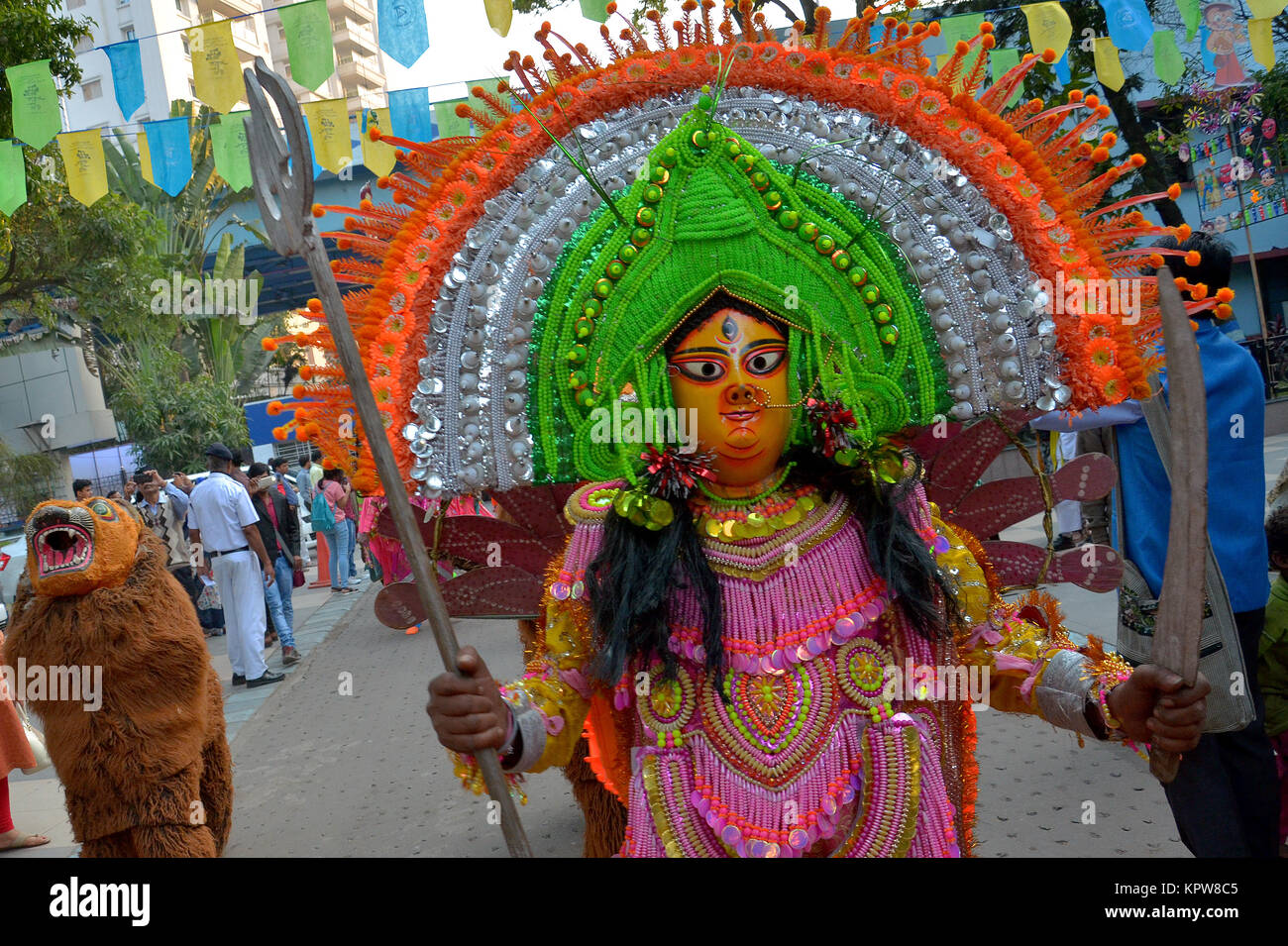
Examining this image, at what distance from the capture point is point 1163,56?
722cm

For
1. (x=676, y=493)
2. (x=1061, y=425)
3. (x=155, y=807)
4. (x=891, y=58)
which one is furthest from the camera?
(x=155, y=807)

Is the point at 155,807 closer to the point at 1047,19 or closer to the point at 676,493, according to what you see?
the point at 676,493

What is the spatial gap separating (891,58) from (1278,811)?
7.86 ft

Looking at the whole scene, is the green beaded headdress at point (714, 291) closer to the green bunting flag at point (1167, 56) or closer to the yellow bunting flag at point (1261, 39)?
the yellow bunting flag at point (1261, 39)

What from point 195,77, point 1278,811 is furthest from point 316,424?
point 195,77

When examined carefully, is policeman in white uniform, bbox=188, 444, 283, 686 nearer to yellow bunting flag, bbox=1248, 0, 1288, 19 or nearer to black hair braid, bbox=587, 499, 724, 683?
black hair braid, bbox=587, 499, 724, 683

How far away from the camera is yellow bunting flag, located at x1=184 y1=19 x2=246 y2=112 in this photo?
20.7 ft

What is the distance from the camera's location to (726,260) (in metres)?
2.00

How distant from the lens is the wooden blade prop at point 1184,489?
4.64ft

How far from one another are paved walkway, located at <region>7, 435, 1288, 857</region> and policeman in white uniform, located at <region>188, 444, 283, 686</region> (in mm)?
653

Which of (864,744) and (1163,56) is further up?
(1163,56)

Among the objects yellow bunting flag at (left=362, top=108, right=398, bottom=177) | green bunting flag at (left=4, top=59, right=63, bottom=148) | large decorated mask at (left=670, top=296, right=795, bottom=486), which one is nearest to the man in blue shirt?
large decorated mask at (left=670, top=296, right=795, bottom=486)

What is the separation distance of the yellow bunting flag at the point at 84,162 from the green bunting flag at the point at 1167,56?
770 cm

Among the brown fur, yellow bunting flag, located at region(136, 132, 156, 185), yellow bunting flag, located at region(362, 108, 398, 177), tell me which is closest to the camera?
the brown fur
